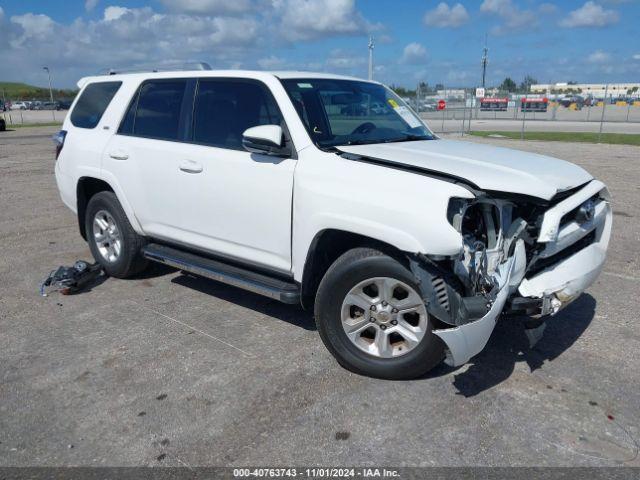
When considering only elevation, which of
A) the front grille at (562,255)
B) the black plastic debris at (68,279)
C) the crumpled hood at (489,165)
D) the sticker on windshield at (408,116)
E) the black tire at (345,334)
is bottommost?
the black plastic debris at (68,279)

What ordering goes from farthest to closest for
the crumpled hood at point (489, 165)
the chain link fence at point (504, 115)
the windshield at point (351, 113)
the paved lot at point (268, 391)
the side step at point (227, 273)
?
the chain link fence at point (504, 115) → the windshield at point (351, 113) → the side step at point (227, 273) → the crumpled hood at point (489, 165) → the paved lot at point (268, 391)

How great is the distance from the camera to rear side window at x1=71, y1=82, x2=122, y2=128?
5.64 meters

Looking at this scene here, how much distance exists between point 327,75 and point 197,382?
2798 mm

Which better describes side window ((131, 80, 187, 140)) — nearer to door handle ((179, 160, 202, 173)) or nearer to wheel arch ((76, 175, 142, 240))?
door handle ((179, 160, 202, 173))

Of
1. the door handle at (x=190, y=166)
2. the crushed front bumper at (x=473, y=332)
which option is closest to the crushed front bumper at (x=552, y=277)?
the crushed front bumper at (x=473, y=332)

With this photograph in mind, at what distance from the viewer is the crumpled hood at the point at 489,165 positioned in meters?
3.42

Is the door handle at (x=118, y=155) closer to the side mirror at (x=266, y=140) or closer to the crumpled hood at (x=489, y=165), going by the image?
the side mirror at (x=266, y=140)

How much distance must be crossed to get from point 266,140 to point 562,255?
212 cm

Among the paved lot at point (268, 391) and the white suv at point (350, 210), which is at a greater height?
the white suv at point (350, 210)

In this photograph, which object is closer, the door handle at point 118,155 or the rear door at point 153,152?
the rear door at point 153,152

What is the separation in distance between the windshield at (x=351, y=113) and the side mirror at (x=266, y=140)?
0.25m

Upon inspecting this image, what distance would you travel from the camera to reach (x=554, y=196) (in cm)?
364

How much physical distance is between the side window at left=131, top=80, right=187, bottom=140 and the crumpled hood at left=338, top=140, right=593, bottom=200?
1690 mm

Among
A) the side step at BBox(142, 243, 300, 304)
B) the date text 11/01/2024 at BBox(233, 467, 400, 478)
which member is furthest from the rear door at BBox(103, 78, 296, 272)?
the date text 11/01/2024 at BBox(233, 467, 400, 478)
